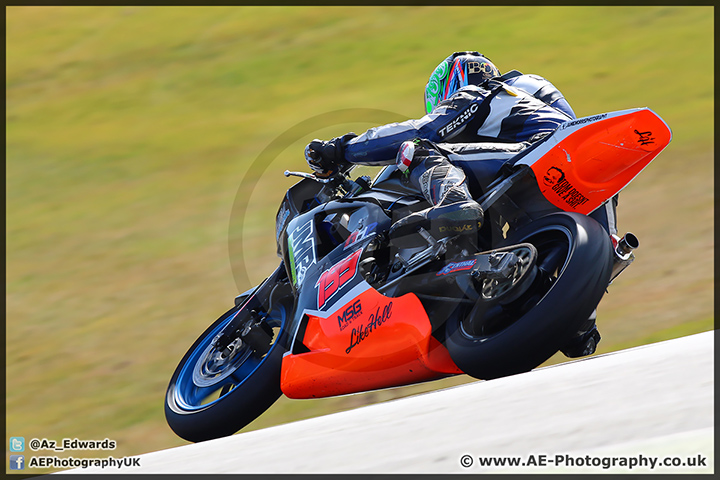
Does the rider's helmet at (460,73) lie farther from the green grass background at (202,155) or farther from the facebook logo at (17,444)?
the facebook logo at (17,444)

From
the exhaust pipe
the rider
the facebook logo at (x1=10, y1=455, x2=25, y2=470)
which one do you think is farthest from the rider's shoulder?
the facebook logo at (x1=10, y1=455, x2=25, y2=470)

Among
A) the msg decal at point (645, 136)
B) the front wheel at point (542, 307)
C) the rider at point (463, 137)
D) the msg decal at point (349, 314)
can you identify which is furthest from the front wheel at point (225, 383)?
the msg decal at point (645, 136)

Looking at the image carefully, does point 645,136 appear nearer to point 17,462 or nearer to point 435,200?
point 435,200

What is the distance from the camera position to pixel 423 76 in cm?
1354

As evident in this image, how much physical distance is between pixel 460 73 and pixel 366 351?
155 cm

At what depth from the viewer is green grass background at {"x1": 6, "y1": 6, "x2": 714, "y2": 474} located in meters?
6.01

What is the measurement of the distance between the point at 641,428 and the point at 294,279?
2.40 meters

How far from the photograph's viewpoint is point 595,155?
3.41m

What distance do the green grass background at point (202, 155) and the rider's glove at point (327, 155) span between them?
0.08m

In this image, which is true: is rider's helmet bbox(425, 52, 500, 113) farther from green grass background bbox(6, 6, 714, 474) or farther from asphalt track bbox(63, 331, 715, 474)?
asphalt track bbox(63, 331, 715, 474)

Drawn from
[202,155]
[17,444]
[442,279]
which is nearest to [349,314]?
[442,279]

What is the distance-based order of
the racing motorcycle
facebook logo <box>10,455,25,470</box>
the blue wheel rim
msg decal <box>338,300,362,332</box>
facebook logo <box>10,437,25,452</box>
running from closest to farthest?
the racing motorcycle, msg decal <box>338,300,362,332</box>, facebook logo <box>10,455,25,470</box>, the blue wheel rim, facebook logo <box>10,437,25,452</box>

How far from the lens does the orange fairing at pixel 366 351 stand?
11.7 ft

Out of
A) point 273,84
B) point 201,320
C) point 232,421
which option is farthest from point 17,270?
point 273,84
